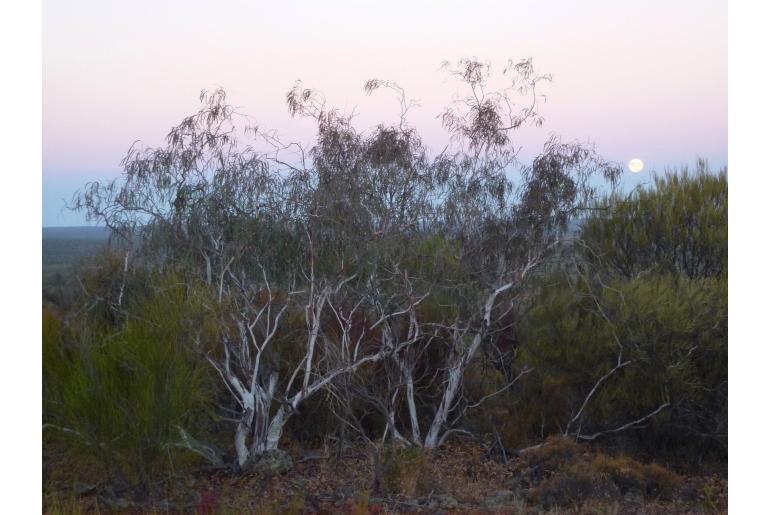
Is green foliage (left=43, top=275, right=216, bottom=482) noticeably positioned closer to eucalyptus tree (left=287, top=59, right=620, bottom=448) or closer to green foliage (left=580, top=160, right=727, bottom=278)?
eucalyptus tree (left=287, top=59, right=620, bottom=448)

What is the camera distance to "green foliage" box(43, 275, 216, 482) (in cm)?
756

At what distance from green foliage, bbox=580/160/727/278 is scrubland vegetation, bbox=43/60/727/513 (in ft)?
3.38

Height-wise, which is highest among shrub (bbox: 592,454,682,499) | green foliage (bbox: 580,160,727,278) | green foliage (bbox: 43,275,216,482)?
green foliage (bbox: 580,160,727,278)

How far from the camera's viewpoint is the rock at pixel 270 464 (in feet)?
28.5

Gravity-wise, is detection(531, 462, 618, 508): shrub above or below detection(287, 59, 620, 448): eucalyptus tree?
below

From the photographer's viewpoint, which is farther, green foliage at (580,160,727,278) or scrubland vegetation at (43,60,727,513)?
green foliage at (580,160,727,278)

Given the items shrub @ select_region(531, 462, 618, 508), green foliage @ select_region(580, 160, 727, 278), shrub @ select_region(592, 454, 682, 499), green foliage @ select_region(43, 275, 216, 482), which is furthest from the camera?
green foliage @ select_region(580, 160, 727, 278)

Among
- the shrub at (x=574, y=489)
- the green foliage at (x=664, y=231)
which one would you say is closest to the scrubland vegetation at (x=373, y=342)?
the shrub at (x=574, y=489)

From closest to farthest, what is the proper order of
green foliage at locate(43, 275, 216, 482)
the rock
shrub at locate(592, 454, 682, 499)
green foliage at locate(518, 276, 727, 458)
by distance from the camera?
1. green foliage at locate(43, 275, 216, 482)
2. shrub at locate(592, 454, 682, 499)
3. the rock
4. green foliage at locate(518, 276, 727, 458)

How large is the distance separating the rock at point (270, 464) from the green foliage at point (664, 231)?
5.46 meters

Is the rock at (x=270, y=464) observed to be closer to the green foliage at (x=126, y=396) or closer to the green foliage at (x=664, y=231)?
the green foliage at (x=126, y=396)

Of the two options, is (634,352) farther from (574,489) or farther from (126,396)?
(126,396)

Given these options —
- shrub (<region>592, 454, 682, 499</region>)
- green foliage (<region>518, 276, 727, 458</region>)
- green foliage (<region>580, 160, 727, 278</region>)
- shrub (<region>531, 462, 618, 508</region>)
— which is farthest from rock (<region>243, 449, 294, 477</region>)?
green foliage (<region>580, 160, 727, 278</region>)

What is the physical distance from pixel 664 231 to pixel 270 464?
702 centimetres
